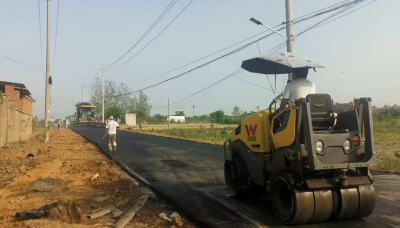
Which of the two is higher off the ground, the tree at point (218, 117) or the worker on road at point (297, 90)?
the tree at point (218, 117)

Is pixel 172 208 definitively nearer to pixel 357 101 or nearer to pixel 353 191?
pixel 353 191

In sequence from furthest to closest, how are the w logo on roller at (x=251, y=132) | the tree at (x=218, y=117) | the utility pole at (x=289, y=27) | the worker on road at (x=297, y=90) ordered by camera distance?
the tree at (x=218, y=117)
the utility pole at (x=289, y=27)
the w logo on roller at (x=251, y=132)
the worker on road at (x=297, y=90)

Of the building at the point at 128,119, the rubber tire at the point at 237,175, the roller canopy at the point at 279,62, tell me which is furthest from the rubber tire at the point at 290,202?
the building at the point at 128,119

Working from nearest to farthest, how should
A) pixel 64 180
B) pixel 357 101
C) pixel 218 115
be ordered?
pixel 357 101, pixel 64 180, pixel 218 115

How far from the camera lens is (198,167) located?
1071 cm

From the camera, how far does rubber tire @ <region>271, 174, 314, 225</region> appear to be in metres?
4.63

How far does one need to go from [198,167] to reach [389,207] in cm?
597

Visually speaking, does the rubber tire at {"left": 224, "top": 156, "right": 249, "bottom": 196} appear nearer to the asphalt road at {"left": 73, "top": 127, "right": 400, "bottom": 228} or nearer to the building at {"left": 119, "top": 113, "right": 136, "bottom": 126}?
the asphalt road at {"left": 73, "top": 127, "right": 400, "bottom": 228}

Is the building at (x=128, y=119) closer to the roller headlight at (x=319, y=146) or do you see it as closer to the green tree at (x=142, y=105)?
the green tree at (x=142, y=105)

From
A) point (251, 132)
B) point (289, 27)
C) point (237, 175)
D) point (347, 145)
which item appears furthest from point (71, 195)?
point (289, 27)

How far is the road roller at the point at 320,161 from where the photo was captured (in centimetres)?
466

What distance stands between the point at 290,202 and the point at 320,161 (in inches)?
32.8

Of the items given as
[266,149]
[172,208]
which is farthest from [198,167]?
[266,149]

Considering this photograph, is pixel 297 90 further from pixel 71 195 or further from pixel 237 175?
pixel 71 195
